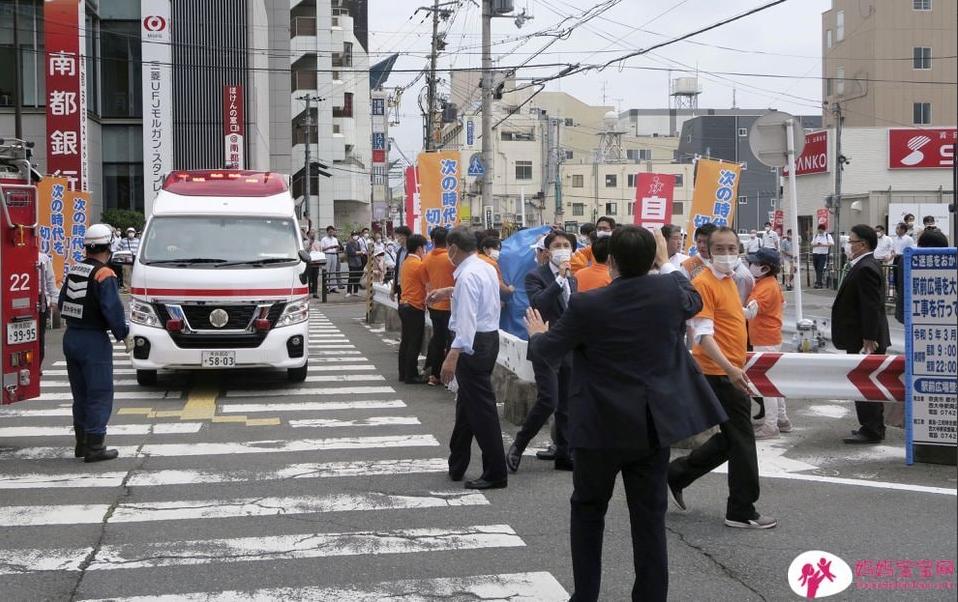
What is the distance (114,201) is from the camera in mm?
43438

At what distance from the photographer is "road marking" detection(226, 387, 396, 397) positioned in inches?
518

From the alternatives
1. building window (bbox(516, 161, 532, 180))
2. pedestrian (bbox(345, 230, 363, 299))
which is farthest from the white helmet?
building window (bbox(516, 161, 532, 180))

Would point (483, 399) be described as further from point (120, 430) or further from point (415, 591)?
point (120, 430)

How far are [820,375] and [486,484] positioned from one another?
3390mm

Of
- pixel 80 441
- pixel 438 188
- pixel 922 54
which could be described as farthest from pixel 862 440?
pixel 922 54

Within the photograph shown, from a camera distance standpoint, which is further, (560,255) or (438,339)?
(438,339)

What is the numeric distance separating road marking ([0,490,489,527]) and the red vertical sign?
27.9 m

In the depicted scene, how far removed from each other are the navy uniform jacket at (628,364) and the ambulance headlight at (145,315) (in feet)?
28.8

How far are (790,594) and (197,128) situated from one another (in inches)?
1545

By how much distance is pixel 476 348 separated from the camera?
7.85m

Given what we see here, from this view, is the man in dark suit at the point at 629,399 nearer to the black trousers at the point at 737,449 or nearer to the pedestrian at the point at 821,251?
the black trousers at the point at 737,449

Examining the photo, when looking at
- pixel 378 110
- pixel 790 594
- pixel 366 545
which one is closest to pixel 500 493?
pixel 366 545

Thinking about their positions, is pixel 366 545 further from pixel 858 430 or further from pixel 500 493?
pixel 858 430

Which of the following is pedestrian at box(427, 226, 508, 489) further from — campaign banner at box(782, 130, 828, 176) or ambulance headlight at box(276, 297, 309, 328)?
campaign banner at box(782, 130, 828, 176)
